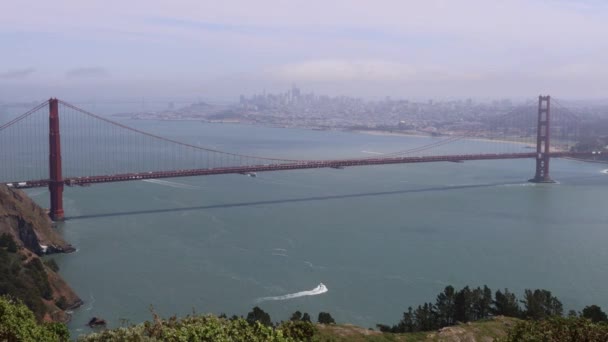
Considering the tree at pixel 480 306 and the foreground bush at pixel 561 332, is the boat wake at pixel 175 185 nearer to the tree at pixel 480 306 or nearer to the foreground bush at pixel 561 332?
the tree at pixel 480 306

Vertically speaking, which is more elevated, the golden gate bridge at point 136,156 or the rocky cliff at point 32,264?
the golden gate bridge at point 136,156

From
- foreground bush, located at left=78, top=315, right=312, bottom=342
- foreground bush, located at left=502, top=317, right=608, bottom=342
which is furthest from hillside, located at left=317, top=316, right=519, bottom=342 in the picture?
foreground bush, located at left=78, top=315, right=312, bottom=342

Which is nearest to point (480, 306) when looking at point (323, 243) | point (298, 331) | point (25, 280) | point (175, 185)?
point (298, 331)

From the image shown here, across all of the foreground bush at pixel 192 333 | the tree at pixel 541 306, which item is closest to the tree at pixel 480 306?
the tree at pixel 541 306

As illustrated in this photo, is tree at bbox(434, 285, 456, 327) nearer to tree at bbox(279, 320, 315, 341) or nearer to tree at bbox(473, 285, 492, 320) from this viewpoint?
tree at bbox(473, 285, 492, 320)

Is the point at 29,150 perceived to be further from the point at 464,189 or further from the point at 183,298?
the point at 183,298

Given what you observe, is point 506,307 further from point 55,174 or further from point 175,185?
point 175,185

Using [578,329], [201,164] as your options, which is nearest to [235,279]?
[578,329]
